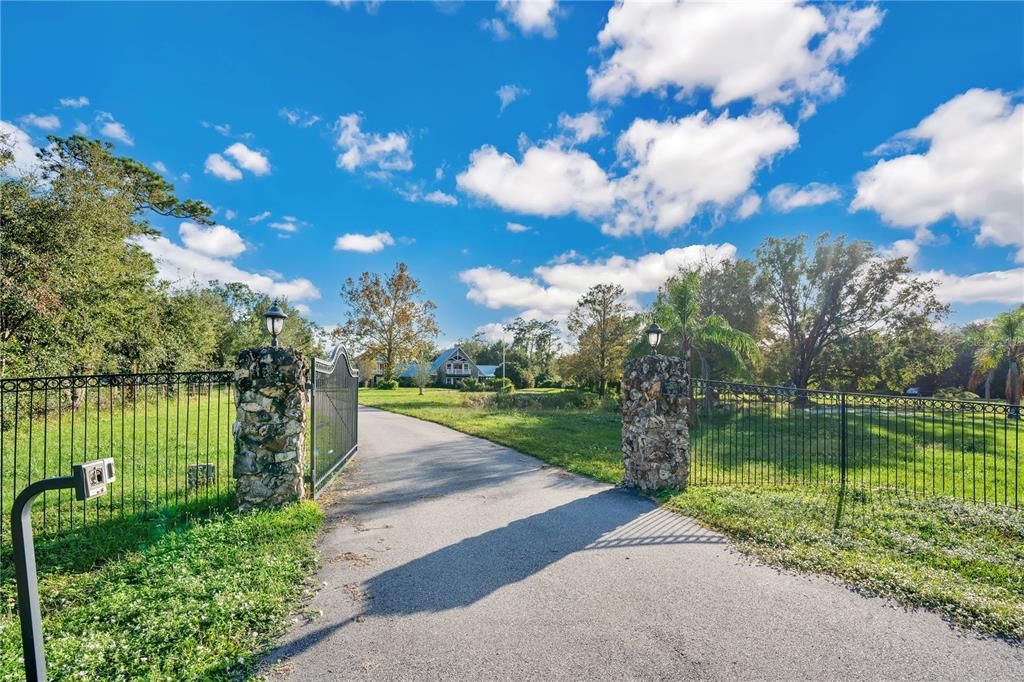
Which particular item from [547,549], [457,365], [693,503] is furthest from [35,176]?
[457,365]

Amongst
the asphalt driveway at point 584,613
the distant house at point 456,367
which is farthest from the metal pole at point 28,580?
the distant house at point 456,367

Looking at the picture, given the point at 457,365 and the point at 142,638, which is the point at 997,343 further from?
the point at 457,365

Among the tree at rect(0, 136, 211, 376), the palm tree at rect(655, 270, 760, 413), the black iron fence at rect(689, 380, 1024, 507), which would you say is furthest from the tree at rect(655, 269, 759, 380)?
the tree at rect(0, 136, 211, 376)

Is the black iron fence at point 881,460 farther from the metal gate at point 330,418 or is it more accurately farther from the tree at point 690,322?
the metal gate at point 330,418

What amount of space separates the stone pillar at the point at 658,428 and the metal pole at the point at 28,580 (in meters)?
6.25

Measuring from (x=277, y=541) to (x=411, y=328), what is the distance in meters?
27.8

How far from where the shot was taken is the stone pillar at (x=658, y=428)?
676cm

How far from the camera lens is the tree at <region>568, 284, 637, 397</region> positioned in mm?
26391

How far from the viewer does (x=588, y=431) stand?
1327cm

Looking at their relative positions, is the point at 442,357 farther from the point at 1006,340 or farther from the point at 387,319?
the point at 1006,340

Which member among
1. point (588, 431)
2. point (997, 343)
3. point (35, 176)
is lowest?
point (588, 431)

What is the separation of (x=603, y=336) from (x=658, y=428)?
20.3 meters

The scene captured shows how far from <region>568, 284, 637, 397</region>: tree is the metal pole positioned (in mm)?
25145

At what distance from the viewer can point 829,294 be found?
25484 millimetres
